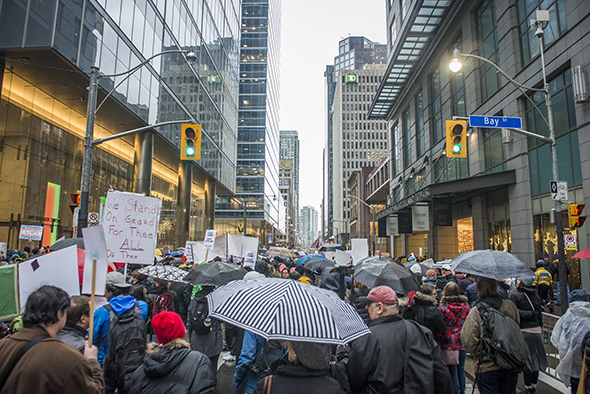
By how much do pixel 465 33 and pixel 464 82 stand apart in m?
3.41

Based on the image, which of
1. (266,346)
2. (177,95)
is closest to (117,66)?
(177,95)

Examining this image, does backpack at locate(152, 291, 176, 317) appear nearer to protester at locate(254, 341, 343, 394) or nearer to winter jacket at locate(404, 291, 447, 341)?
winter jacket at locate(404, 291, 447, 341)

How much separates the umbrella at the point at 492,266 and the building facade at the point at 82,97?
1176cm

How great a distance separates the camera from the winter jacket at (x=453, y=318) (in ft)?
18.8

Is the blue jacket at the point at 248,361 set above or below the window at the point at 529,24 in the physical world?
below

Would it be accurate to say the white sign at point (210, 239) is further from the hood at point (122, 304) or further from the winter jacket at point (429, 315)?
the winter jacket at point (429, 315)

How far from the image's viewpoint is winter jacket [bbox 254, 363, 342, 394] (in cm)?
282

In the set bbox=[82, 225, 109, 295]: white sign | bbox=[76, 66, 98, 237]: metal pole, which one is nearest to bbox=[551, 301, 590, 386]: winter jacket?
bbox=[82, 225, 109, 295]: white sign

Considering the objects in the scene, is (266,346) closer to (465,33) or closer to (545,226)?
(545,226)

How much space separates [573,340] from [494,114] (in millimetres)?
20826

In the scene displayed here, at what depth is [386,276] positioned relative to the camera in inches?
275

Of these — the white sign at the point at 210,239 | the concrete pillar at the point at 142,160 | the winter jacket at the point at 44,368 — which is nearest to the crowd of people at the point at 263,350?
the winter jacket at the point at 44,368

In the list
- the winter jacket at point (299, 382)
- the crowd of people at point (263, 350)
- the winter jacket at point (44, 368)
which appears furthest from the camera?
the winter jacket at point (299, 382)

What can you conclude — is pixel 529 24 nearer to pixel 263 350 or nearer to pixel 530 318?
pixel 530 318
